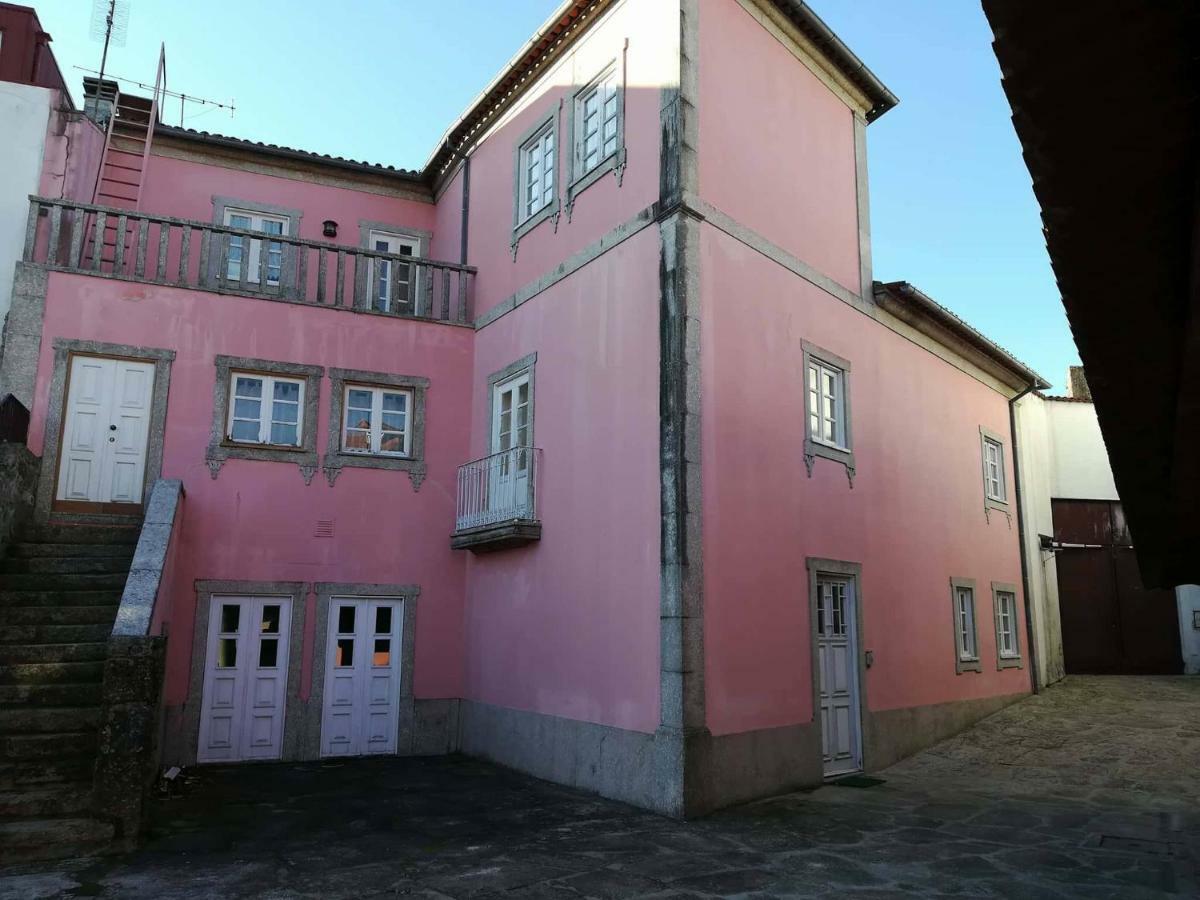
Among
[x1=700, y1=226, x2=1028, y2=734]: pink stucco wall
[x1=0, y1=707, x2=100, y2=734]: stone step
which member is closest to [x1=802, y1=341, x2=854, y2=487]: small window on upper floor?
[x1=700, y1=226, x2=1028, y2=734]: pink stucco wall

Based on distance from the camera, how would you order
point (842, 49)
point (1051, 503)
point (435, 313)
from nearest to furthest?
point (842, 49) < point (435, 313) < point (1051, 503)

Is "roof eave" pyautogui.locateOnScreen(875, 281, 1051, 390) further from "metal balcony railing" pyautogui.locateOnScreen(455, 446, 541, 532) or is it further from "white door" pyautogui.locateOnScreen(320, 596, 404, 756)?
"white door" pyautogui.locateOnScreen(320, 596, 404, 756)

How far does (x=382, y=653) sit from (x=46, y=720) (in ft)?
15.6

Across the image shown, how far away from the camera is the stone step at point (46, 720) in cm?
715

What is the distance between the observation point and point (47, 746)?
7012 millimetres

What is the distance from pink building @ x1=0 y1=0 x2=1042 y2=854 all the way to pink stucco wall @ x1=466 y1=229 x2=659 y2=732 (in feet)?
0.16

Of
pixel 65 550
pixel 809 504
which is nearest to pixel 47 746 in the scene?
pixel 65 550

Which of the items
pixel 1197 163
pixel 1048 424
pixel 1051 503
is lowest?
pixel 1197 163

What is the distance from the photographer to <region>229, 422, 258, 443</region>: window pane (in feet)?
37.7

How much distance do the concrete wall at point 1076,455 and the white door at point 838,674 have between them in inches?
405

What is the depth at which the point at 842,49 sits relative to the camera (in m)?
11.7

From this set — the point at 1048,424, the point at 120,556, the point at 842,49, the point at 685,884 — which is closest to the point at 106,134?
the point at 120,556

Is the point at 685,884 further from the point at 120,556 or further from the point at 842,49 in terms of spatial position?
the point at 842,49

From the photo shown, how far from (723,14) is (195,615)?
364 inches
